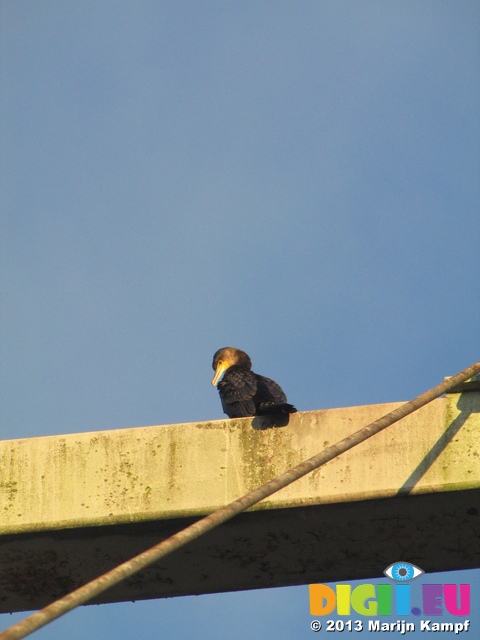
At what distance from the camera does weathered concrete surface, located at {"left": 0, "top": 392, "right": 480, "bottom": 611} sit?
6.86m

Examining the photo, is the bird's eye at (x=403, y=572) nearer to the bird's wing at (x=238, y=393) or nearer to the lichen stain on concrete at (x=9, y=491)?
the bird's wing at (x=238, y=393)

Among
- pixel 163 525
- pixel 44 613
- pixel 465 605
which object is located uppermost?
pixel 163 525

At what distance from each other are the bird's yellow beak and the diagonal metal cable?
4244 mm

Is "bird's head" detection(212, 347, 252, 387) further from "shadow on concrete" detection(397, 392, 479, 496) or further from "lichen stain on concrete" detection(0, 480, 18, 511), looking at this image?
"shadow on concrete" detection(397, 392, 479, 496)

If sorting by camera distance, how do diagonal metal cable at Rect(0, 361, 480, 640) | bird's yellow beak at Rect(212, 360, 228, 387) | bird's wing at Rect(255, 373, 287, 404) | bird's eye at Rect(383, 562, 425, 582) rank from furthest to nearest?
bird's yellow beak at Rect(212, 360, 228, 387) → bird's wing at Rect(255, 373, 287, 404) → bird's eye at Rect(383, 562, 425, 582) → diagonal metal cable at Rect(0, 361, 480, 640)

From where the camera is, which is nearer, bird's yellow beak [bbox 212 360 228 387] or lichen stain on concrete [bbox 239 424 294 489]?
lichen stain on concrete [bbox 239 424 294 489]

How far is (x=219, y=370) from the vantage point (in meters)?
10.8

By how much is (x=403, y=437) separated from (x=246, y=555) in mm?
1316

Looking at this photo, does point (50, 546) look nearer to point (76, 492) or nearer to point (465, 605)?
point (76, 492)

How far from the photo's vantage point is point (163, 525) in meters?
7.10

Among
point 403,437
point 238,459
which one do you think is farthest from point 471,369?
point 238,459

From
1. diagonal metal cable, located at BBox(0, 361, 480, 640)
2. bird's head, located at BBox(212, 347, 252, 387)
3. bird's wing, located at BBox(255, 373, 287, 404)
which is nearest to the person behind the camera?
diagonal metal cable, located at BBox(0, 361, 480, 640)

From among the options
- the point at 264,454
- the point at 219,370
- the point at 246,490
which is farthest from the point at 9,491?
the point at 219,370

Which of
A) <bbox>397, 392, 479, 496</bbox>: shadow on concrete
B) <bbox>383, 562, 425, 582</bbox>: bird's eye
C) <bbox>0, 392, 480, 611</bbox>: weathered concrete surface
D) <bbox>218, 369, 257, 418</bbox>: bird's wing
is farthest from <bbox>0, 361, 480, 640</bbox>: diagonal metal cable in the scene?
<bbox>218, 369, 257, 418</bbox>: bird's wing
